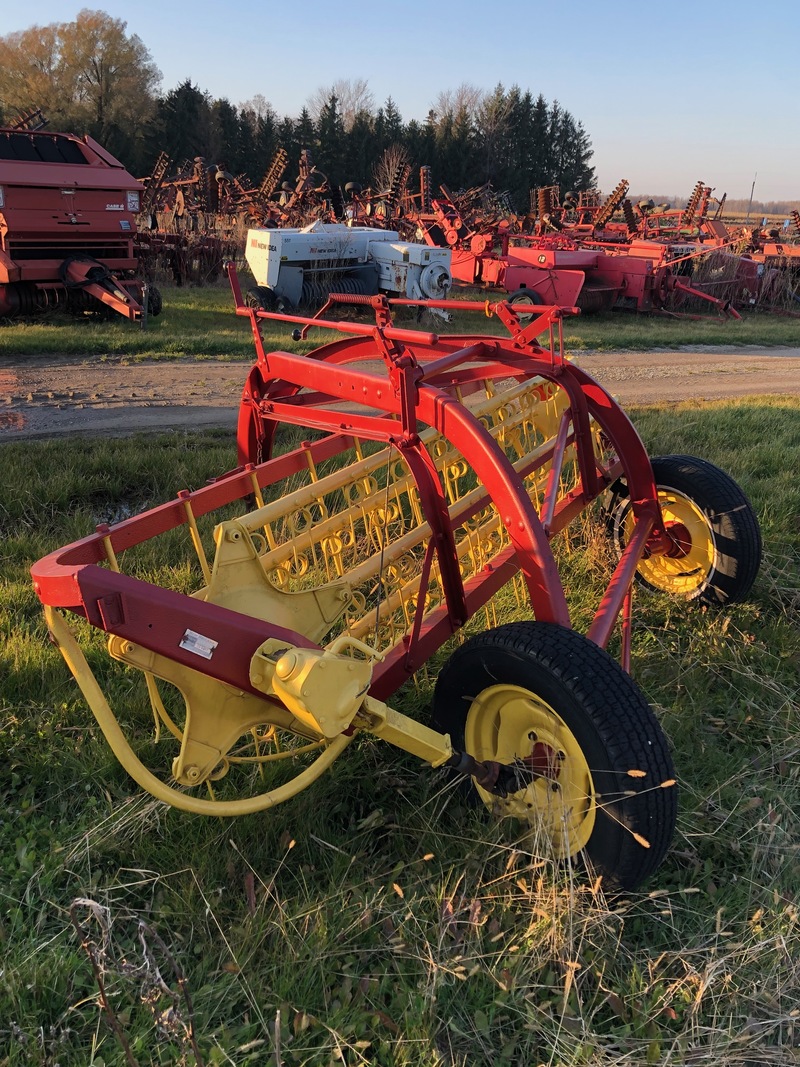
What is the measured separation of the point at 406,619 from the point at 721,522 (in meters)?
1.59

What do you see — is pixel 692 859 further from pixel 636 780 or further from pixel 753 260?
pixel 753 260

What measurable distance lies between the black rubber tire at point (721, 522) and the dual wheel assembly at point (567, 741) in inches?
66.9

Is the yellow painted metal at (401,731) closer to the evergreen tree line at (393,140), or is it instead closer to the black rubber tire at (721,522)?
the black rubber tire at (721,522)

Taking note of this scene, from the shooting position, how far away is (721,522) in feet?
11.5

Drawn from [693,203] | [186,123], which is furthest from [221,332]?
[186,123]

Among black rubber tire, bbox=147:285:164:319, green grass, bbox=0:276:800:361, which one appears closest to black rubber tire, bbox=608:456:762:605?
green grass, bbox=0:276:800:361

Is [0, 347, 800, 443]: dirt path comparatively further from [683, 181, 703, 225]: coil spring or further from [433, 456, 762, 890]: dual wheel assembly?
[683, 181, 703, 225]: coil spring

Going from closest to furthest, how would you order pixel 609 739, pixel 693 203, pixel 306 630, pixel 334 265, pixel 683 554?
pixel 609 739, pixel 306 630, pixel 683 554, pixel 334 265, pixel 693 203

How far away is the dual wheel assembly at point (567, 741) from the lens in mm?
1993

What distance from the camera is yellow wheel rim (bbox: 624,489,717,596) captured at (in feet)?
12.1

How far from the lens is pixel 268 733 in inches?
104

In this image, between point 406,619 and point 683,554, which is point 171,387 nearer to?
point 406,619

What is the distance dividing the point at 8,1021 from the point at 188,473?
3631mm

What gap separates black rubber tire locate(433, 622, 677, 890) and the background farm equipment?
1107 cm
